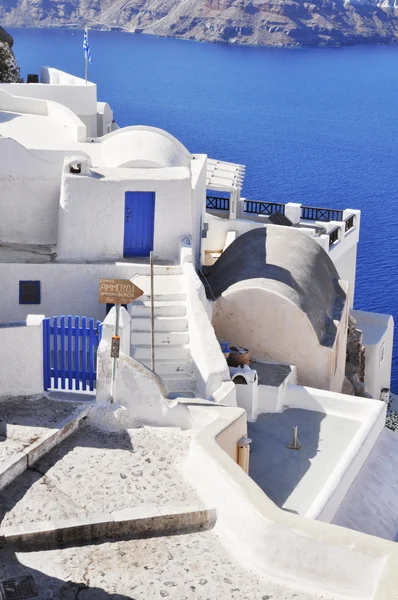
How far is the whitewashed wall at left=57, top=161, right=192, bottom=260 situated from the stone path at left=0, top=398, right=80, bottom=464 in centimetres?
739

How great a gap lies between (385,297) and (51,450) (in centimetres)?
3901

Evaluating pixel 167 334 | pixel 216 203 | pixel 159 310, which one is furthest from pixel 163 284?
pixel 216 203

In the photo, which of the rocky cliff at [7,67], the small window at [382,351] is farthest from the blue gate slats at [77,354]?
the rocky cliff at [7,67]

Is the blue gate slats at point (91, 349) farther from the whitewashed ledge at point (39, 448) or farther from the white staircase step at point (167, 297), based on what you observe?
the white staircase step at point (167, 297)

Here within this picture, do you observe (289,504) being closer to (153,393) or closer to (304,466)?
(304,466)

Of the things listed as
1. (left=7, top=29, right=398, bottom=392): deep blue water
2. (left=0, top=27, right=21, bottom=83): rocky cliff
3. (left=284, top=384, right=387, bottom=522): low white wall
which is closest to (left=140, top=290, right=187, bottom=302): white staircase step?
(left=284, top=384, right=387, bottom=522): low white wall

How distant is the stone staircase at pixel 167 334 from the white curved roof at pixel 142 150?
3565mm

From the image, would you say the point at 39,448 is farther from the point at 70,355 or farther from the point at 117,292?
the point at 117,292

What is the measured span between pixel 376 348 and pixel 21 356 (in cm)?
1595

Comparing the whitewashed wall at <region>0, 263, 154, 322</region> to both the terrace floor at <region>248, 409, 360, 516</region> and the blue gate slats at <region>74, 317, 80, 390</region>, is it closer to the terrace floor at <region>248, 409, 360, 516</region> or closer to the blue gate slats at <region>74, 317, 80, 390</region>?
the terrace floor at <region>248, 409, 360, 516</region>

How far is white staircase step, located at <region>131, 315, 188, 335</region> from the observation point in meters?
21.1

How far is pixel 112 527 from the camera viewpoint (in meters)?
12.7

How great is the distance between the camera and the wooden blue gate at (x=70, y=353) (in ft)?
53.7

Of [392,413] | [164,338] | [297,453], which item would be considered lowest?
[392,413]
